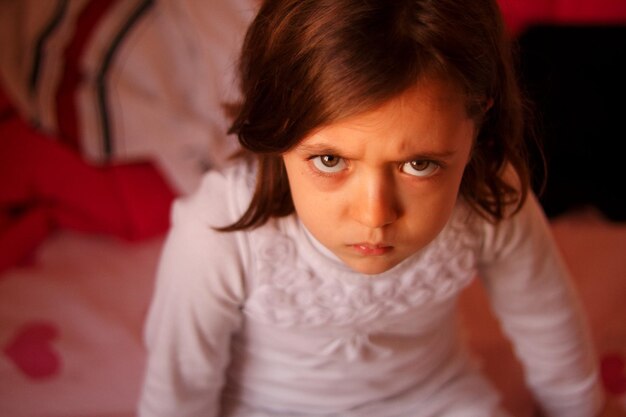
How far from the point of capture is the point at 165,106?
3.72ft

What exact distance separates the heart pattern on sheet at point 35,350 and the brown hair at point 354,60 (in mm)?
483

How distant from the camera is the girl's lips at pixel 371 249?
60 centimetres

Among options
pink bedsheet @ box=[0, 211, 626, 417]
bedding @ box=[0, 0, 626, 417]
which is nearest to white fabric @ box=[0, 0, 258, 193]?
bedding @ box=[0, 0, 626, 417]

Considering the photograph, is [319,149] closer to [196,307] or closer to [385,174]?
[385,174]

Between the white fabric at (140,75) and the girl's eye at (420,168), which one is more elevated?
the girl's eye at (420,168)

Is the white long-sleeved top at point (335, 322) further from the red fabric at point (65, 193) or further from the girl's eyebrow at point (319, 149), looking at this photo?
the red fabric at point (65, 193)

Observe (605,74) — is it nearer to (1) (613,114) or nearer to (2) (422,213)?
(1) (613,114)

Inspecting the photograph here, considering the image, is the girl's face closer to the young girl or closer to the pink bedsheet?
the young girl

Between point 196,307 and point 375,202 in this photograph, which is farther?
point 196,307

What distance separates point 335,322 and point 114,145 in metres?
0.55

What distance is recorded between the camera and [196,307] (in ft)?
2.32

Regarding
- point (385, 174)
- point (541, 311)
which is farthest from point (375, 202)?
point (541, 311)

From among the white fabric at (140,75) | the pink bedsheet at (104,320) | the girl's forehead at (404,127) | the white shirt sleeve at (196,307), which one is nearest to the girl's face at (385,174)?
the girl's forehead at (404,127)

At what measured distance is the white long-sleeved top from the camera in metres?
0.69
